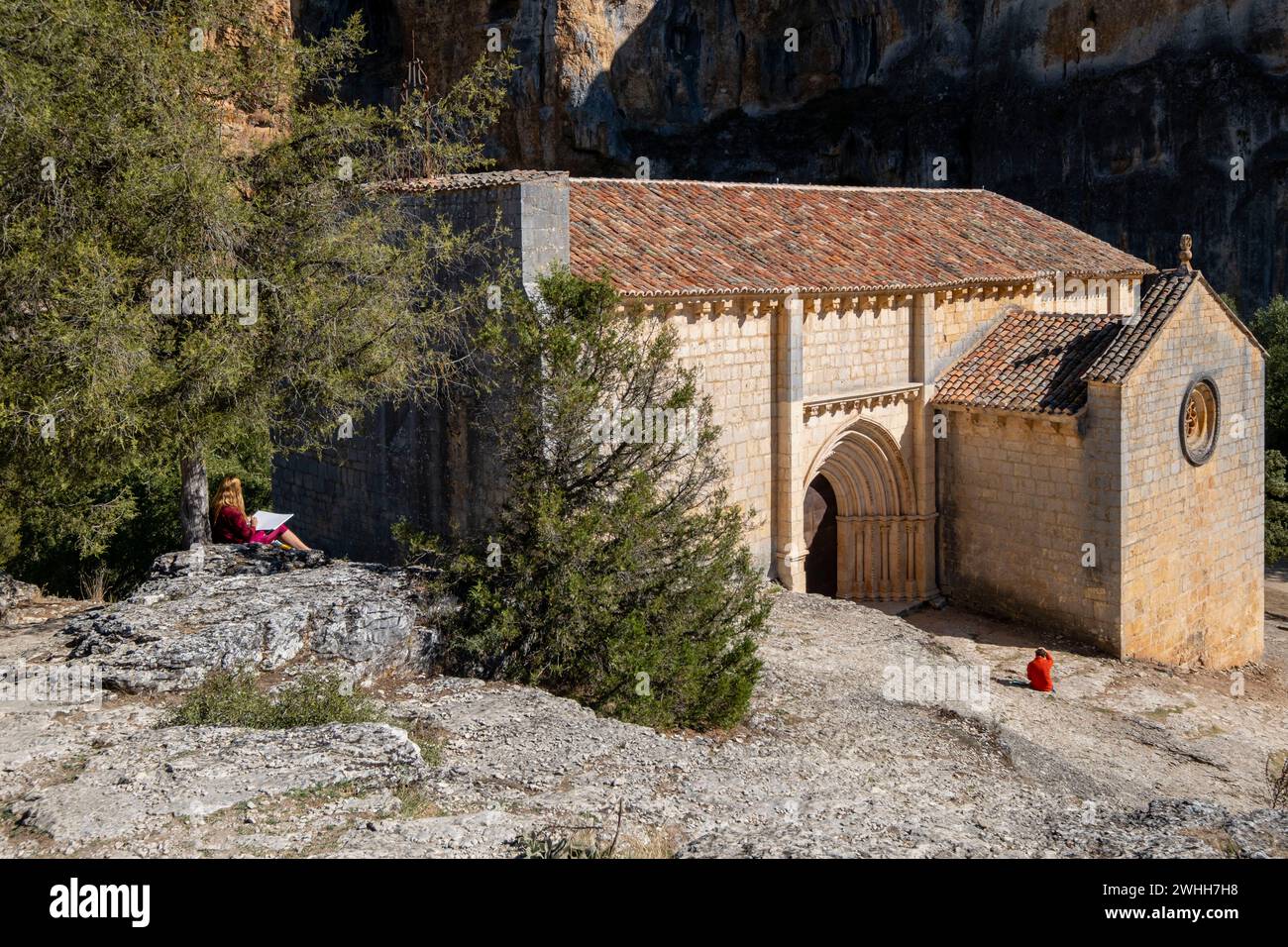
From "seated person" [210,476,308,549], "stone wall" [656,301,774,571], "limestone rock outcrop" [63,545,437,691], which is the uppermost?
"stone wall" [656,301,774,571]

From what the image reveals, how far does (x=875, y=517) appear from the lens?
62.3 ft

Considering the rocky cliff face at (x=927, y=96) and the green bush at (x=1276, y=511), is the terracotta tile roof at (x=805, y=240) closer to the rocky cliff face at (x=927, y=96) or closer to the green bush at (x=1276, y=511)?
the green bush at (x=1276, y=511)

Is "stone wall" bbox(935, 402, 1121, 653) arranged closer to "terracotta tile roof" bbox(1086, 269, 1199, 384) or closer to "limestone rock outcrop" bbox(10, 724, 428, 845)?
"terracotta tile roof" bbox(1086, 269, 1199, 384)

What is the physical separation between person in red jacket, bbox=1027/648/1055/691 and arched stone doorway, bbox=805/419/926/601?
12.5ft

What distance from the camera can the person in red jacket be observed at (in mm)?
15109

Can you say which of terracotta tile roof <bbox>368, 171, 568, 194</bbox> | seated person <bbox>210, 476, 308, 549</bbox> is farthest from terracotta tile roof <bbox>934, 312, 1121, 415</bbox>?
seated person <bbox>210, 476, 308, 549</bbox>

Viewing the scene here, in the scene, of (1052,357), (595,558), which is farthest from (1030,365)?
(595,558)

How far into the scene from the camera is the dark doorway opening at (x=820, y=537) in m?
19.3

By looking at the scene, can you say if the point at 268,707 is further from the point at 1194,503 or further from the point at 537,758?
the point at 1194,503

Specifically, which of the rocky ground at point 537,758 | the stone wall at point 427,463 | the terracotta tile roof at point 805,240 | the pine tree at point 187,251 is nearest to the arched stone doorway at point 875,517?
the terracotta tile roof at point 805,240

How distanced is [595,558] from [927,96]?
35.6m

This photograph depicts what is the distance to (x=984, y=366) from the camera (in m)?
19.0

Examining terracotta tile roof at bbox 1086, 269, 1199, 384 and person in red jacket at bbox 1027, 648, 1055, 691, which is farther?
terracotta tile roof at bbox 1086, 269, 1199, 384
